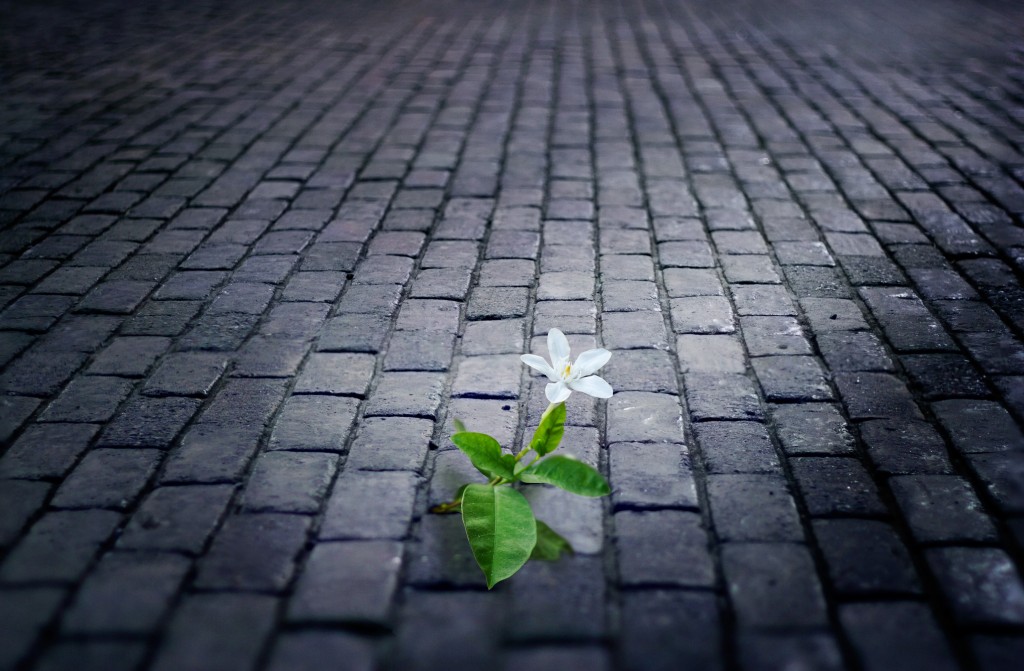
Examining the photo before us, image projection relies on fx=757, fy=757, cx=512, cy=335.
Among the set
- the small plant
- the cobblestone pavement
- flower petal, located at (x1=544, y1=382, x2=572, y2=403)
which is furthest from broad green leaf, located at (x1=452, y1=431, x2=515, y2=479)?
flower petal, located at (x1=544, y1=382, x2=572, y2=403)

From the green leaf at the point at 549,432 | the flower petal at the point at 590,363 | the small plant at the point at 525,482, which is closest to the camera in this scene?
the small plant at the point at 525,482

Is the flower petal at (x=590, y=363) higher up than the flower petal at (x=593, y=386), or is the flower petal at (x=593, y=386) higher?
the flower petal at (x=590, y=363)

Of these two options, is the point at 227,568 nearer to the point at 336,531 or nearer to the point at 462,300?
the point at 336,531

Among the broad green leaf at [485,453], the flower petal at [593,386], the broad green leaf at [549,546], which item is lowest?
the broad green leaf at [549,546]

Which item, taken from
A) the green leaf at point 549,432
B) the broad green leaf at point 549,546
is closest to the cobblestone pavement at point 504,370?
the broad green leaf at point 549,546

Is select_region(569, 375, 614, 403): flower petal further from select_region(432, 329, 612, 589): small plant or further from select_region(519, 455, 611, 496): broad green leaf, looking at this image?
select_region(519, 455, 611, 496): broad green leaf

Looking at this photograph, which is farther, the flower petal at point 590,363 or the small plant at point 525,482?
the flower petal at point 590,363

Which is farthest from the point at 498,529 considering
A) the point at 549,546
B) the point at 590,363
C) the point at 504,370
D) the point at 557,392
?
the point at 504,370

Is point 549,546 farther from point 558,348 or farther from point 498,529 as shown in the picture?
point 558,348

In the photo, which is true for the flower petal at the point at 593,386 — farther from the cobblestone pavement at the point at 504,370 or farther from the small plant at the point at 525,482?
the cobblestone pavement at the point at 504,370
